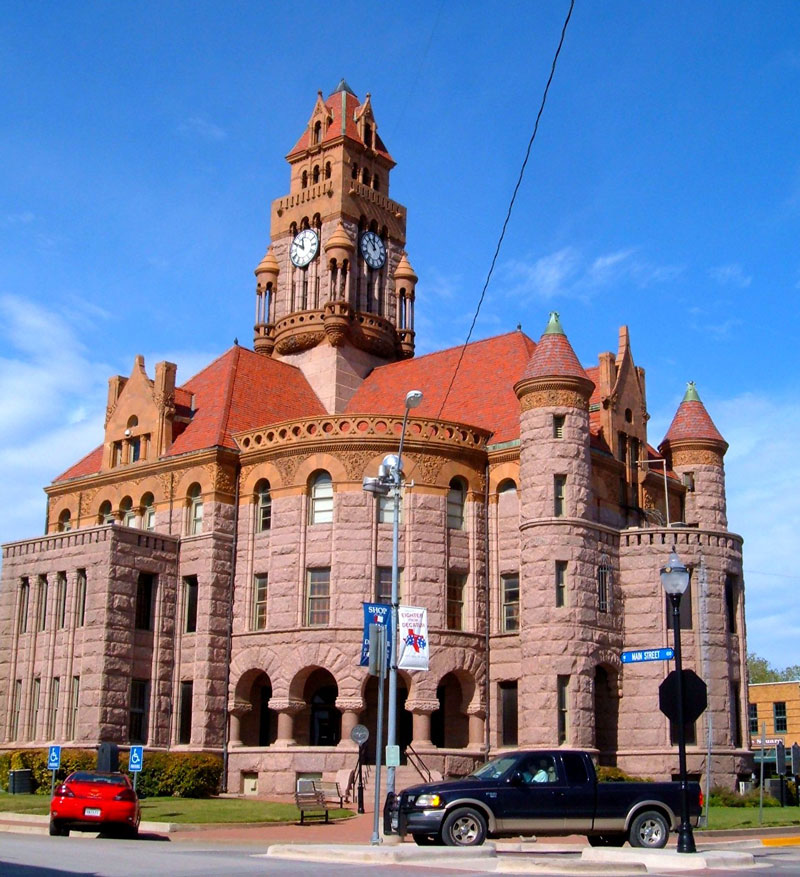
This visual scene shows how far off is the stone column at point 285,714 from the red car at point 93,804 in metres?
16.5

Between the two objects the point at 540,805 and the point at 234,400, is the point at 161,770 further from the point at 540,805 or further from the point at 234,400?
the point at 540,805

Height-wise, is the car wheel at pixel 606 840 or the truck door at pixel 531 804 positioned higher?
the truck door at pixel 531 804

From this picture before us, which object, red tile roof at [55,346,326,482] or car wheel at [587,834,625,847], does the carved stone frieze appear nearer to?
red tile roof at [55,346,326,482]

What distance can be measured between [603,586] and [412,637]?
1722 cm

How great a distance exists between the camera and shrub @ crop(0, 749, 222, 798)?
40.2 m

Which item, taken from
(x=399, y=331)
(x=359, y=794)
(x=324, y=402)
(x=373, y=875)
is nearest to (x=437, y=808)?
(x=373, y=875)

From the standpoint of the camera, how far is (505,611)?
43344 mm

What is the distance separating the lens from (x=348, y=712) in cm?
4103

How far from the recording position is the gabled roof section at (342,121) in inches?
2344

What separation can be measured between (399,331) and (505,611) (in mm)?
19028

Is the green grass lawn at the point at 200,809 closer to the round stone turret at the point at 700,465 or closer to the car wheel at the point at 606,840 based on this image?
the car wheel at the point at 606,840

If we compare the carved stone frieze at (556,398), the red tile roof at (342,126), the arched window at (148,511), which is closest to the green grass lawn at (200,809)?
the arched window at (148,511)

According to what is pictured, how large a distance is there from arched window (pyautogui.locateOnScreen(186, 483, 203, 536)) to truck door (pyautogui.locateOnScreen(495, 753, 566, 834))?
2716cm

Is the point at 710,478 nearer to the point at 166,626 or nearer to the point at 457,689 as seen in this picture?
the point at 457,689
